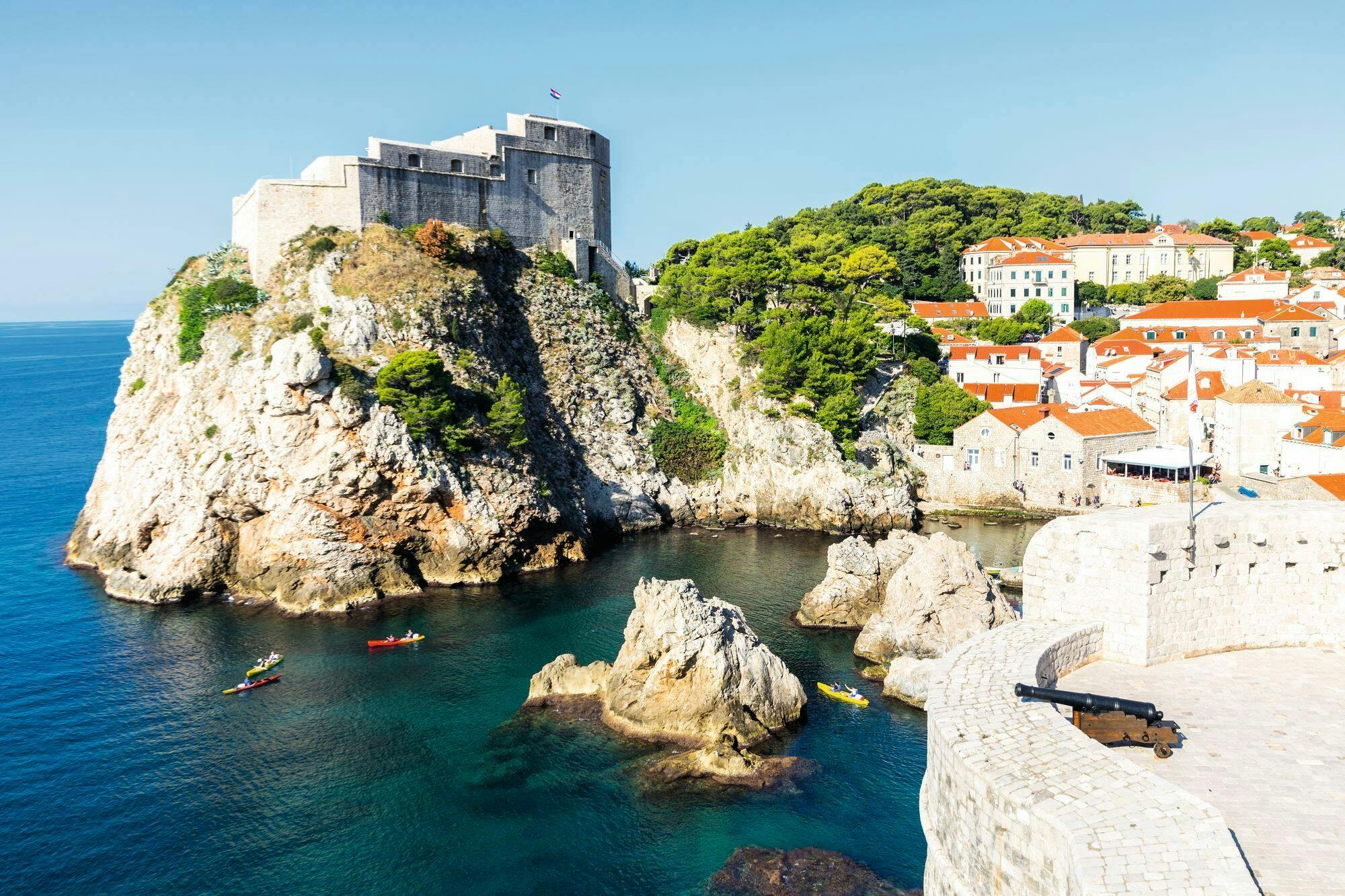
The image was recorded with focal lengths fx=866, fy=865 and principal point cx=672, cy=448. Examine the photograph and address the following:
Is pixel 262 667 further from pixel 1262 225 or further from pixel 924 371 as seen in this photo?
pixel 1262 225

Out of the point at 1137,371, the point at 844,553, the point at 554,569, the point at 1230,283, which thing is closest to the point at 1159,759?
the point at 844,553

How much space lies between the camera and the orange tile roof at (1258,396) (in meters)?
41.7

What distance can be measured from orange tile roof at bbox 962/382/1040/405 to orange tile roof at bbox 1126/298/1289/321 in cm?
1554

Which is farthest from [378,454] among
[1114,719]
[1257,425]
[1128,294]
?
[1128,294]

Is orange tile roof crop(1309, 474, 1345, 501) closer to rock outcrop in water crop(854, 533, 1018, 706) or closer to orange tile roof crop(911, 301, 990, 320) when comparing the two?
rock outcrop in water crop(854, 533, 1018, 706)

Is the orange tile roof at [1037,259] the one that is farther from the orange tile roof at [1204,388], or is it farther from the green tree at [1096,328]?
the orange tile roof at [1204,388]

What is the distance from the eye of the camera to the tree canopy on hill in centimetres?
5250

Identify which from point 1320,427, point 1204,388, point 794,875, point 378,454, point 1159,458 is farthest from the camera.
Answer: point 1204,388

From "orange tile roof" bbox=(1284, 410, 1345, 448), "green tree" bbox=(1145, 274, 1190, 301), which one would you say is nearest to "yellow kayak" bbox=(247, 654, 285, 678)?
"orange tile roof" bbox=(1284, 410, 1345, 448)

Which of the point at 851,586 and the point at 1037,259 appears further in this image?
the point at 1037,259

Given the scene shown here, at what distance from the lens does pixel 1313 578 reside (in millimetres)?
11922

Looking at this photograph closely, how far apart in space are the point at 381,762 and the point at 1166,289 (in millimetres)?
74344

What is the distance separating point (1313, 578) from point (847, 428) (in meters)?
38.7

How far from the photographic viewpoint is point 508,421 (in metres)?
42.6
